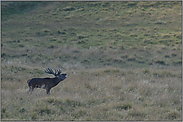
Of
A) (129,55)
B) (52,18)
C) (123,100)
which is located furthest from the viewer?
(52,18)

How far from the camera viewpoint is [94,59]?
22922 mm

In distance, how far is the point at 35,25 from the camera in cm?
3572

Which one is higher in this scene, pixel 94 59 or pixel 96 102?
pixel 94 59

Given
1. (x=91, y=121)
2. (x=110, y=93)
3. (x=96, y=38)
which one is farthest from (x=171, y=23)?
(x=91, y=121)

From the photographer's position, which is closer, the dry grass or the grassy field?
the dry grass

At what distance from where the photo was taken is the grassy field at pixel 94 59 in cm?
839

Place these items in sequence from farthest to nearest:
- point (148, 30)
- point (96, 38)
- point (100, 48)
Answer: point (148, 30)
point (96, 38)
point (100, 48)

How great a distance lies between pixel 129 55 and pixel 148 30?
11807mm

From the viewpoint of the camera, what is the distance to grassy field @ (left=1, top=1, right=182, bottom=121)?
8.39 meters

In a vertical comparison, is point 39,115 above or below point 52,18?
below

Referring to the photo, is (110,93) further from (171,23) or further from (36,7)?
(36,7)

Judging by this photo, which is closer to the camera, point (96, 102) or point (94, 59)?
point (96, 102)

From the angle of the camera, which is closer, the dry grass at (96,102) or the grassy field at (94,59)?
the dry grass at (96,102)

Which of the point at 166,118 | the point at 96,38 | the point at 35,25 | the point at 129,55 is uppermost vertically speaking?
the point at 35,25
